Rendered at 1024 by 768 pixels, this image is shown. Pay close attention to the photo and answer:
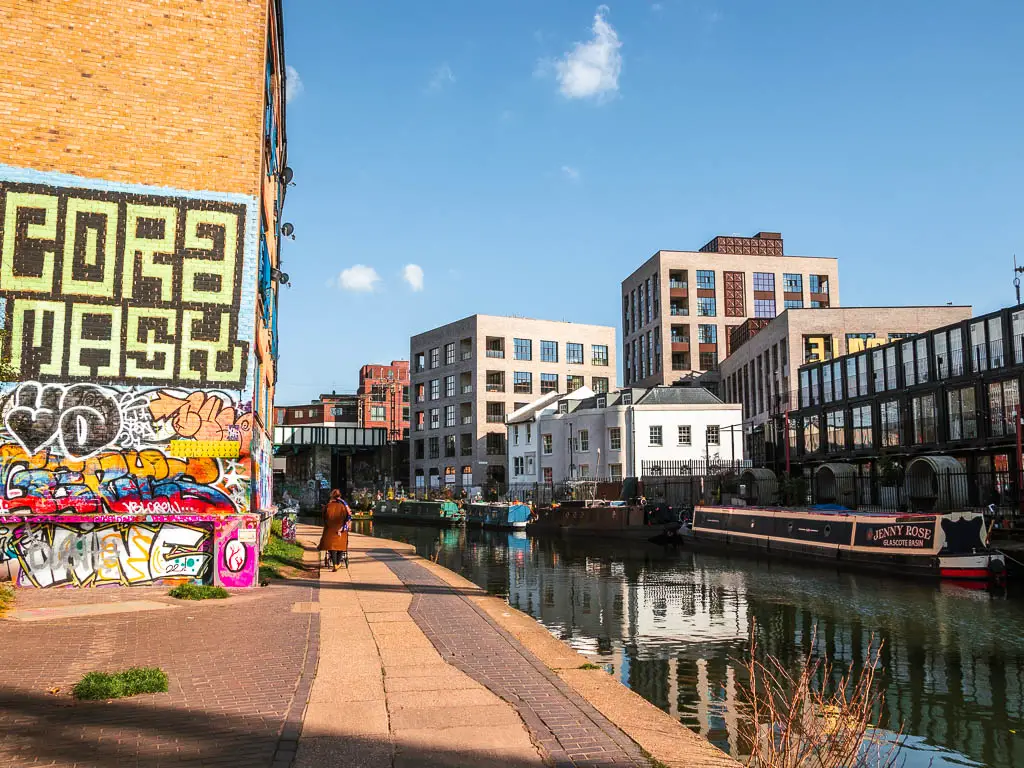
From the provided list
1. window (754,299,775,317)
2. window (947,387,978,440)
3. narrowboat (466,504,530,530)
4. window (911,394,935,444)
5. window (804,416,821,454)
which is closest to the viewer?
window (947,387,978,440)

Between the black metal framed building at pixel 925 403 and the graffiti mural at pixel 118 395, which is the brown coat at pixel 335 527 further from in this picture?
the black metal framed building at pixel 925 403

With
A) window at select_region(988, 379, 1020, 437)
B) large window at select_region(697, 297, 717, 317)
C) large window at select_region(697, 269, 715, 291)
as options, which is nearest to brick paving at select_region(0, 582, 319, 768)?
window at select_region(988, 379, 1020, 437)

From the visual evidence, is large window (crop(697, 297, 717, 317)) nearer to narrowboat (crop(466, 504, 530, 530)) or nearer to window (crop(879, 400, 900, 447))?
window (crop(879, 400, 900, 447))

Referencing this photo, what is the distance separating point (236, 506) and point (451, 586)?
513cm

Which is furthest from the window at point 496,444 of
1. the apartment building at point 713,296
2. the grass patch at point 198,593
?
the grass patch at point 198,593

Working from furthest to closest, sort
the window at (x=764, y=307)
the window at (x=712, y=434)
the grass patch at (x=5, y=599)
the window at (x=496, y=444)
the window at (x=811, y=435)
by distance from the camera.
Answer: the window at (x=764, y=307) → the window at (x=496, y=444) → the window at (x=712, y=434) → the window at (x=811, y=435) → the grass patch at (x=5, y=599)

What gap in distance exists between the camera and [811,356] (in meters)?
57.3

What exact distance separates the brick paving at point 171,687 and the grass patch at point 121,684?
0.12m

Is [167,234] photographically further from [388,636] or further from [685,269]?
[685,269]

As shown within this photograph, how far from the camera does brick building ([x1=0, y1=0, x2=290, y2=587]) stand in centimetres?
1527

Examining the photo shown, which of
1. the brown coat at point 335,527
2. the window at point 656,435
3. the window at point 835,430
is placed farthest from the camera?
the window at point 656,435

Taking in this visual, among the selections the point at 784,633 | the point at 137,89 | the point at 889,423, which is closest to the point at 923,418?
the point at 889,423

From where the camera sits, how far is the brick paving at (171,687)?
20.2 feet

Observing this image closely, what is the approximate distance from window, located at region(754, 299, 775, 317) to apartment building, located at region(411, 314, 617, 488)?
15.1 m
